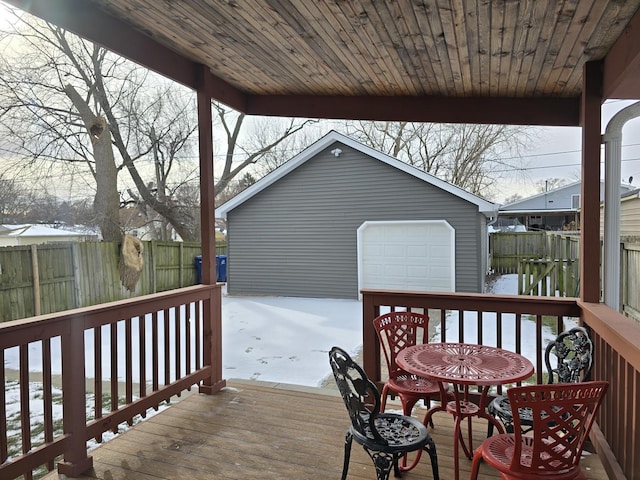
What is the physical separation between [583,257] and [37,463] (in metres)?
3.54

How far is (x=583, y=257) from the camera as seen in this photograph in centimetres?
314

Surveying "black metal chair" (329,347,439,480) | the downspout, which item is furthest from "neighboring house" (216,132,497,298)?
"black metal chair" (329,347,439,480)

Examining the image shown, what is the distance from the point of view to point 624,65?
2561mm

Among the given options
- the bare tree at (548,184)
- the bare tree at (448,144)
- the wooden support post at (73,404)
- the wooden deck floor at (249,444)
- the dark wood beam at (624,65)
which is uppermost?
the bare tree at (448,144)

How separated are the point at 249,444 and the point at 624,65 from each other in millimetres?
3173

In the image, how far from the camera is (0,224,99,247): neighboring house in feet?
31.4

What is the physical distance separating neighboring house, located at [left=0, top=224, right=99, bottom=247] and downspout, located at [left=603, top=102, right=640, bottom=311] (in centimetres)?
997

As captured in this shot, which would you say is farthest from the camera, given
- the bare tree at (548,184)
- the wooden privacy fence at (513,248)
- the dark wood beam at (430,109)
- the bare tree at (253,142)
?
the bare tree at (548,184)

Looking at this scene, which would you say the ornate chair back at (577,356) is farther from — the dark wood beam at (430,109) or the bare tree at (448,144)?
the bare tree at (448,144)

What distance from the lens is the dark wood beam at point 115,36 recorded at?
2.44 metres

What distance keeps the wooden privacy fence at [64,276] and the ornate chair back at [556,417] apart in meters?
7.93

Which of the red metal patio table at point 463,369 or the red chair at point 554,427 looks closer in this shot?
the red chair at point 554,427

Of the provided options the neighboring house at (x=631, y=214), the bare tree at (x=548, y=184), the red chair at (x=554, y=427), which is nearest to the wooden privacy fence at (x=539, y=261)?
the neighboring house at (x=631, y=214)

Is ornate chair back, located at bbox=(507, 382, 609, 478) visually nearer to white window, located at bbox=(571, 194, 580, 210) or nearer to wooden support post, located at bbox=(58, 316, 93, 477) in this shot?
wooden support post, located at bbox=(58, 316, 93, 477)
